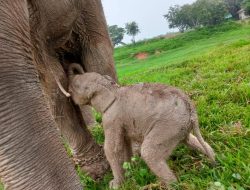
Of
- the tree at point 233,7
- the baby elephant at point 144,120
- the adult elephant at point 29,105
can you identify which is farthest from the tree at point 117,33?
the baby elephant at point 144,120

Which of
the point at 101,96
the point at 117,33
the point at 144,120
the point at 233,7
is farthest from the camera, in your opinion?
the point at 117,33

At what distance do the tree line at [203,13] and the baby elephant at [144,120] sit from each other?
41.6 m

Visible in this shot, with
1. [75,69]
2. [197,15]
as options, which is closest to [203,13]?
[197,15]

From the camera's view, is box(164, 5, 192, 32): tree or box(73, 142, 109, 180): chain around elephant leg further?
box(164, 5, 192, 32): tree

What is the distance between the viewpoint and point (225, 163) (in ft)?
9.39

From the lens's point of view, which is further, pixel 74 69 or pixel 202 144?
pixel 74 69

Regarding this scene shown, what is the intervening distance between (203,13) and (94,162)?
5382 cm

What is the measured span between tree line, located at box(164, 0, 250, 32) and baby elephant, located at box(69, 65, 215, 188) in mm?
41570

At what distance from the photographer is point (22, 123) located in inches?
92.6

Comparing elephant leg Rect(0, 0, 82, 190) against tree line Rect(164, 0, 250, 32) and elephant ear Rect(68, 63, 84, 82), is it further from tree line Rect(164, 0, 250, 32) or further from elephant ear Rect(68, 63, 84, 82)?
tree line Rect(164, 0, 250, 32)

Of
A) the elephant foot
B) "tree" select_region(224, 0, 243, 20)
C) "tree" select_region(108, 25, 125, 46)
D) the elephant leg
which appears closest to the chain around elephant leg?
the elephant foot

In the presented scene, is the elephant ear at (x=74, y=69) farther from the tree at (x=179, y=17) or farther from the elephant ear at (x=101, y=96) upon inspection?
the tree at (x=179, y=17)

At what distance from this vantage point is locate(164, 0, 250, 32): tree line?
176 ft

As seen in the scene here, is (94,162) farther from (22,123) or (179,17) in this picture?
(179,17)
